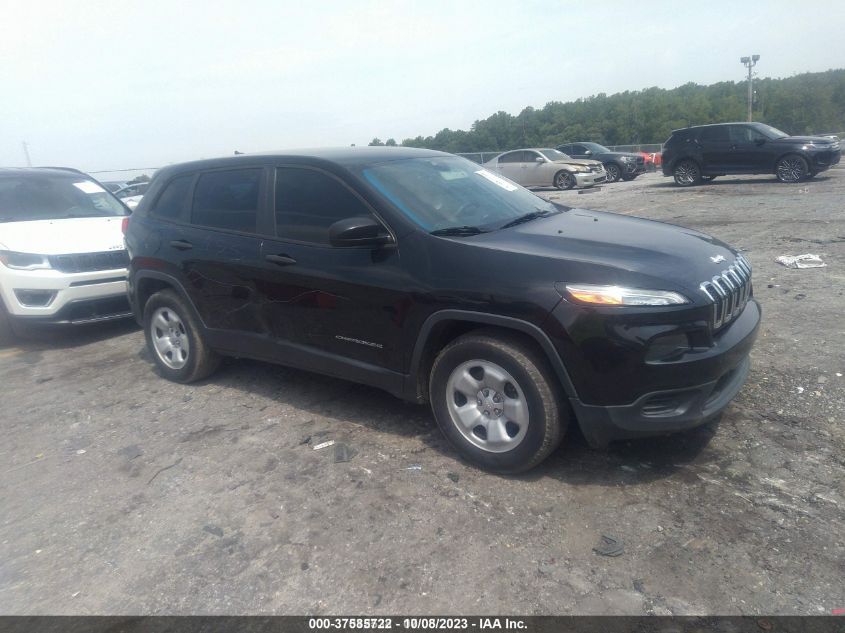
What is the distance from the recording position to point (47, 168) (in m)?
8.07

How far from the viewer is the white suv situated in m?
6.50

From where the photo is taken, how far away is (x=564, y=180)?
22.0 m

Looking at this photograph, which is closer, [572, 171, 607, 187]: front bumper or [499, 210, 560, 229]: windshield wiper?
[499, 210, 560, 229]: windshield wiper

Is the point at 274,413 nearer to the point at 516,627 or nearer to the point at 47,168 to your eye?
the point at 516,627

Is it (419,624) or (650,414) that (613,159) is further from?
(419,624)

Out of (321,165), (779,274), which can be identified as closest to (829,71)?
(779,274)

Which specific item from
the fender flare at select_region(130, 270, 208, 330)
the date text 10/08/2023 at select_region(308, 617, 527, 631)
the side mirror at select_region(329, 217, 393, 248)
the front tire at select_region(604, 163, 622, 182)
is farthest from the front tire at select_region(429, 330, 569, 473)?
the front tire at select_region(604, 163, 622, 182)

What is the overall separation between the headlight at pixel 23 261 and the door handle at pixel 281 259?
3.51m

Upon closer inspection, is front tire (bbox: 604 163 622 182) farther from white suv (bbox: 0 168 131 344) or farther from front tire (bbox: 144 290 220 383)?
front tire (bbox: 144 290 220 383)

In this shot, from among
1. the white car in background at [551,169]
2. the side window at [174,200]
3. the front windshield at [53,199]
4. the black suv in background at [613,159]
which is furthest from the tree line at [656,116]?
the side window at [174,200]

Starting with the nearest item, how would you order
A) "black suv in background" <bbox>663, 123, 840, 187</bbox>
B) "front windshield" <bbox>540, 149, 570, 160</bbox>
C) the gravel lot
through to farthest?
the gravel lot → "black suv in background" <bbox>663, 123, 840, 187</bbox> → "front windshield" <bbox>540, 149, 570, 160</bbox>

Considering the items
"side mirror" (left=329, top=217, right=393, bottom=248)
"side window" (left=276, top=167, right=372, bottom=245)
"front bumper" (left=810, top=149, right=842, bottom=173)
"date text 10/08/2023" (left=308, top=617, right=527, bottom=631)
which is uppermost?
"side window" (left=276, top=167, right=372, bottom=245)

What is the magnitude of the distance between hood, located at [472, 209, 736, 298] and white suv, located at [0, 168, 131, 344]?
4.75m

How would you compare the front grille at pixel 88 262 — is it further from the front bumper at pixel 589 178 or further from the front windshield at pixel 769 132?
the front bumper at pixel 589 178
